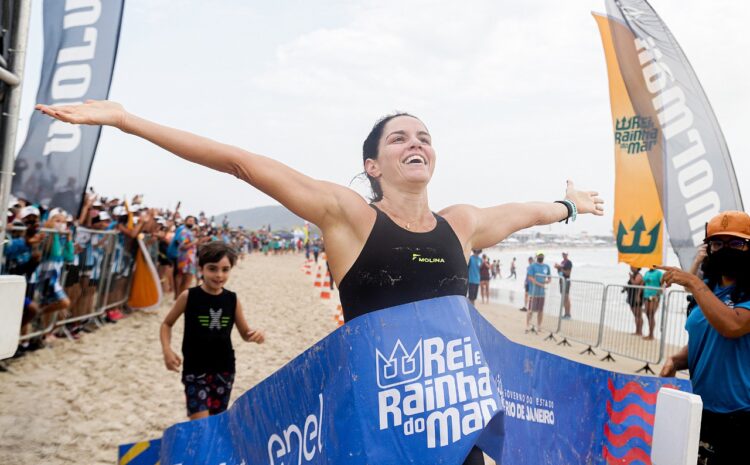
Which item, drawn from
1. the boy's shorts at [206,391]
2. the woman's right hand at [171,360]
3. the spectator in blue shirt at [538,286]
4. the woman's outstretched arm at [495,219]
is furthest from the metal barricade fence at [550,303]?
the woman's outstretched arm at [495,219]

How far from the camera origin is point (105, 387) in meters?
6.16

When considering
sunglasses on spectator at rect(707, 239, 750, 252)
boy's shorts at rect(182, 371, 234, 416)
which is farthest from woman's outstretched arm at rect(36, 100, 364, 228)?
boy's shorts at rect(182, 371, 234, 416)

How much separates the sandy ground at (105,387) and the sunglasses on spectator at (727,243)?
469 centimetres

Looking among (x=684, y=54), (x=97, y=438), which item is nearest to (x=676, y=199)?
(x=684, y=54)

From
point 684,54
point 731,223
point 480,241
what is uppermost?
point 684,54

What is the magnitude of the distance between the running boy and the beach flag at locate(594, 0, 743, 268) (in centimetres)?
626

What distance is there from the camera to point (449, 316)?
1734mm

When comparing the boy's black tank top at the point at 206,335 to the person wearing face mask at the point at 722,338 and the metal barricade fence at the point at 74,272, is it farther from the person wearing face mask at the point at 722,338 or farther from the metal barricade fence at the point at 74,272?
the metal barricade fence at the point at 74,272

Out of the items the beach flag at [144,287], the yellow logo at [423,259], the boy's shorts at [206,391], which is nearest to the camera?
the yellow logo at [423,259]

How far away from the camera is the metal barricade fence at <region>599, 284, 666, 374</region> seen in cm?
991

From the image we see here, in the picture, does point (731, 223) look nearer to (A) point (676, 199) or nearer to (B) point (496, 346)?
(B) point (496, 346)

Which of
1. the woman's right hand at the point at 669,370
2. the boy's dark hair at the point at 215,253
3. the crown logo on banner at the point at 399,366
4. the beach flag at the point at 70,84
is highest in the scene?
the beach flag at the point at 70,84

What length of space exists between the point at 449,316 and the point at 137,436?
423cm

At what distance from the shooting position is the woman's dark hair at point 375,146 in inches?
86.7
